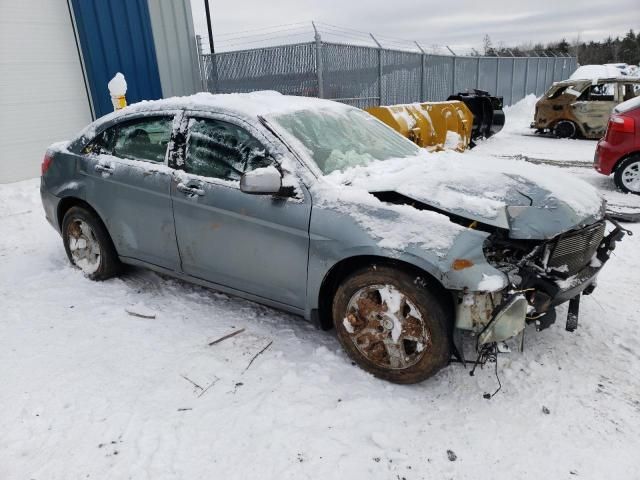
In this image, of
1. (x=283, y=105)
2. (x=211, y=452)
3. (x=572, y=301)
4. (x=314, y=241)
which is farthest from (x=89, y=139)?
(x=572, y=301)

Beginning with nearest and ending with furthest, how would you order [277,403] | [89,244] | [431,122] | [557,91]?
1. [277,403]
2. [89,244]
3. [431,122]
4. [557,91]

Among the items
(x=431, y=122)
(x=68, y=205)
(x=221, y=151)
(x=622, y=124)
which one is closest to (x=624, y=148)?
(x=622, y=124)

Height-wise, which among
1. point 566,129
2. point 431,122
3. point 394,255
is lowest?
point 566,129

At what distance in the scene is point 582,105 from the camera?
41.3 ft

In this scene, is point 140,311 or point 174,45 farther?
point 174,45

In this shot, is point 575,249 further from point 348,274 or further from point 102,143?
point 102,143

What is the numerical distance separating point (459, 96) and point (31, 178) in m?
10.2

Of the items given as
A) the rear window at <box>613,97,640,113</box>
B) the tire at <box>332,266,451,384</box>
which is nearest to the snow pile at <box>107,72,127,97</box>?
the tire at <box>332,266,451,384</box>

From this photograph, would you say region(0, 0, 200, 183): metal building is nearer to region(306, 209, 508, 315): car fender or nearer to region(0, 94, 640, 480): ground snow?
region(0, 94, 640, 480): ground snow

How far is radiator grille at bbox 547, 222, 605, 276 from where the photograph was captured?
109 inches

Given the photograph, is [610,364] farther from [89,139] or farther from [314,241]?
[89,139]

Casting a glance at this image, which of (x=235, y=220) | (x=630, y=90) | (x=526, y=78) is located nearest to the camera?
(x=235, y=220)

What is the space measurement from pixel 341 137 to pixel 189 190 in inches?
47.0

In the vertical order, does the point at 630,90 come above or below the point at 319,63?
below
